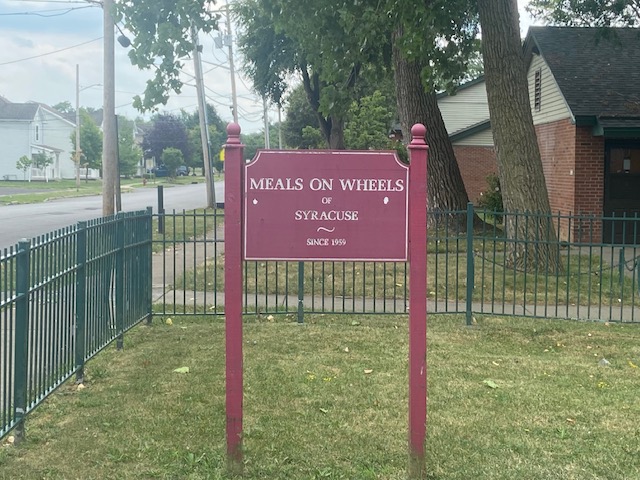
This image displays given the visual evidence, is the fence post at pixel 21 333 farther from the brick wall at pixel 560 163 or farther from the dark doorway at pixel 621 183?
the dark doorway at pixel 621 183

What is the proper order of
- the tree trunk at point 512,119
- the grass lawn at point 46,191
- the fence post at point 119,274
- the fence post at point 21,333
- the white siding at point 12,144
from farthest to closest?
the white siding at point 12,144 < the grass lawn at point 46,191 < the tree trunk at point 512,119 < the fence post at point 119,274 < the fence post at point 21,333

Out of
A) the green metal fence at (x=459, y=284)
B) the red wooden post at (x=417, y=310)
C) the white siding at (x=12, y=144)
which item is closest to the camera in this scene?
the red wooden post at (x=417, y=310)

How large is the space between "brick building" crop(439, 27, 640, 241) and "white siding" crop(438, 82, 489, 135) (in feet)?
41.4

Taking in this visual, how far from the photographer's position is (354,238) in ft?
14.2

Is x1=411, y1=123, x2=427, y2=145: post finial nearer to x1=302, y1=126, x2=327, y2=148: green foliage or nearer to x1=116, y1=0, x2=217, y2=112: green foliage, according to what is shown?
x1=116, y1=0, x2=217, y2=112: green foliage

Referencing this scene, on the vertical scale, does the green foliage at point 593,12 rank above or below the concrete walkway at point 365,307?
above

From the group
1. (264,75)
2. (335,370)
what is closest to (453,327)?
(335,370)

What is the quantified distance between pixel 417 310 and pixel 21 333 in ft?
7.99

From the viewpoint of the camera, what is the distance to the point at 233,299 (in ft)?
13.9

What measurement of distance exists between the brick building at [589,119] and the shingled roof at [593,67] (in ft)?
0.06

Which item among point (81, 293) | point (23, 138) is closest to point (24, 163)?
point (23, 138)

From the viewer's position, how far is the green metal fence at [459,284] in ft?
27.5

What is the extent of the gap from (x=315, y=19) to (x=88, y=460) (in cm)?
1104

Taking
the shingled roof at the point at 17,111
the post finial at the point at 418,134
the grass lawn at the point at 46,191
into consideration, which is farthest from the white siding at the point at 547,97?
the shingled roof at the point at 17,111
